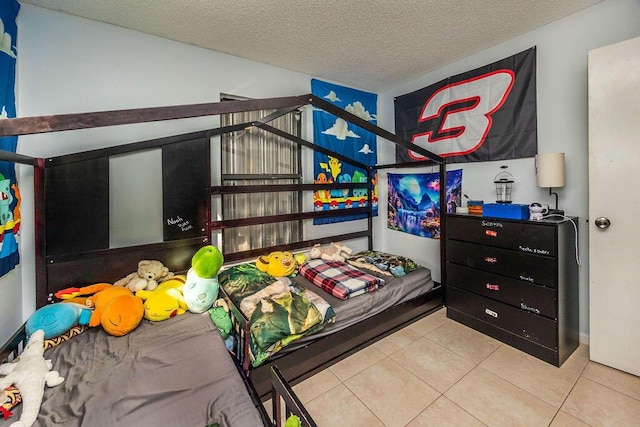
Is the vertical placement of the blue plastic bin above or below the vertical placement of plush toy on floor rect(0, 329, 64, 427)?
above

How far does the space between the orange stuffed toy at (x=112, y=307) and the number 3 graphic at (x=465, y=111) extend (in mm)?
3212

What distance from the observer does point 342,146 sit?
346cm

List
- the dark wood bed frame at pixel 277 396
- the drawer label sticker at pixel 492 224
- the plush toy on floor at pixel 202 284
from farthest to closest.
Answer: the drawer label sticker at pixel 492 224 → the plush toy on floor at pixel 202 284 → the dark wood bed frame at pixel 277 396

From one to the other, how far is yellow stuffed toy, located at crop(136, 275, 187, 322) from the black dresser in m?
2.38

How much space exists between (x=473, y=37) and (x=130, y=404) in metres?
3.50

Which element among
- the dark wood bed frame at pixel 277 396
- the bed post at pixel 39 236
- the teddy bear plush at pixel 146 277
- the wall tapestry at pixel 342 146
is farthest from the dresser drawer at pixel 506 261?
the bed post at pixel 39 236

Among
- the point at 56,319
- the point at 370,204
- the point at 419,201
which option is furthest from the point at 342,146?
the point at 56,319

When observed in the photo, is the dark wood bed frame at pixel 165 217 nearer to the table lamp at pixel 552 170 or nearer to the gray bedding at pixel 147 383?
the gray bedding at pixel 147 383

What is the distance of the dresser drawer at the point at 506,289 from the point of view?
196 centimetres

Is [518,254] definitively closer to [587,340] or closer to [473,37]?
[587,340]

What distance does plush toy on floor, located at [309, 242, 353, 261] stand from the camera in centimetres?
296

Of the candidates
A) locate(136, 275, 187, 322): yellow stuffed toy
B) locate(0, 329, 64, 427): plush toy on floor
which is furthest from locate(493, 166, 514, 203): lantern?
locate(0, 329, 64, 427): plush toy on floor

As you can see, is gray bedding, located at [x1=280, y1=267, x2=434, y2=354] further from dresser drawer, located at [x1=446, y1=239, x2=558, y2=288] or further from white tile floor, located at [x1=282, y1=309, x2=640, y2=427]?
dresser drawer, located at [x1=446, y1=239, x2=558, y2=288]

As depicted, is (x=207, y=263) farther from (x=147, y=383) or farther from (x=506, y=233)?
(x=506, y=233)
